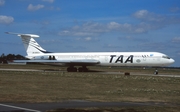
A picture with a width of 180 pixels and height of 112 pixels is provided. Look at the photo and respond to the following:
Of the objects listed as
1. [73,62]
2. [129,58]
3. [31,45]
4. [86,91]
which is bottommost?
[86,91]

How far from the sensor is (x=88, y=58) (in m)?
57.1

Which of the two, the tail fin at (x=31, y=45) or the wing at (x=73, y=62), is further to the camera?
the tail fin at (x=31, y=45)

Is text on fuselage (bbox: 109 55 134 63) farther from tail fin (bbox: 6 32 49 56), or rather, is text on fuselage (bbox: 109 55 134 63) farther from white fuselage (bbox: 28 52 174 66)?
tail fin (bbox: 6 32 49 56)

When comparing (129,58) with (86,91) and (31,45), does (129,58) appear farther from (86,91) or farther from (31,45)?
(86,91)

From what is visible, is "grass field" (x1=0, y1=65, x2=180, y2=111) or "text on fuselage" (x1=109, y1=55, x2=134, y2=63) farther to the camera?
"text on fuselage" (x1=109, y1=55, x2=134, y2=63)

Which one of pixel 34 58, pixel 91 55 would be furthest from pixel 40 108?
pixel 34 58

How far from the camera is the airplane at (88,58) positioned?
167ft

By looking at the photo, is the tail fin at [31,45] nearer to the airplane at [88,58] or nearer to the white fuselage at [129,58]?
the airplane at [88,58]

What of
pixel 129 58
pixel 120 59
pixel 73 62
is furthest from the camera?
pixel 73 62

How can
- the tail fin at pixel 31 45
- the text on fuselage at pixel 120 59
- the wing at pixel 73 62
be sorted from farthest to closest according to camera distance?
1. the tail fin at pixel 31 45
2. the wing at pixel 73 62
3. the text on fuselage at pixel 120 59

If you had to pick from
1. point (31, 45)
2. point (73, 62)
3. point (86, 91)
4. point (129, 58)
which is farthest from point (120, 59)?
point (86, 91)

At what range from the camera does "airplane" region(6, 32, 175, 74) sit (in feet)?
167

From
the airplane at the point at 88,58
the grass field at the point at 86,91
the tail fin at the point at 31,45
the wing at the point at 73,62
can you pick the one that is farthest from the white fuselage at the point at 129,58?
the grass field at the point at 86,91

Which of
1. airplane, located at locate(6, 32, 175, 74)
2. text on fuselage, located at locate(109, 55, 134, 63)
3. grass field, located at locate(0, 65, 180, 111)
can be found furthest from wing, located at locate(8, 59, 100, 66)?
grass field, located at locate(0, 65, 180, 111)
